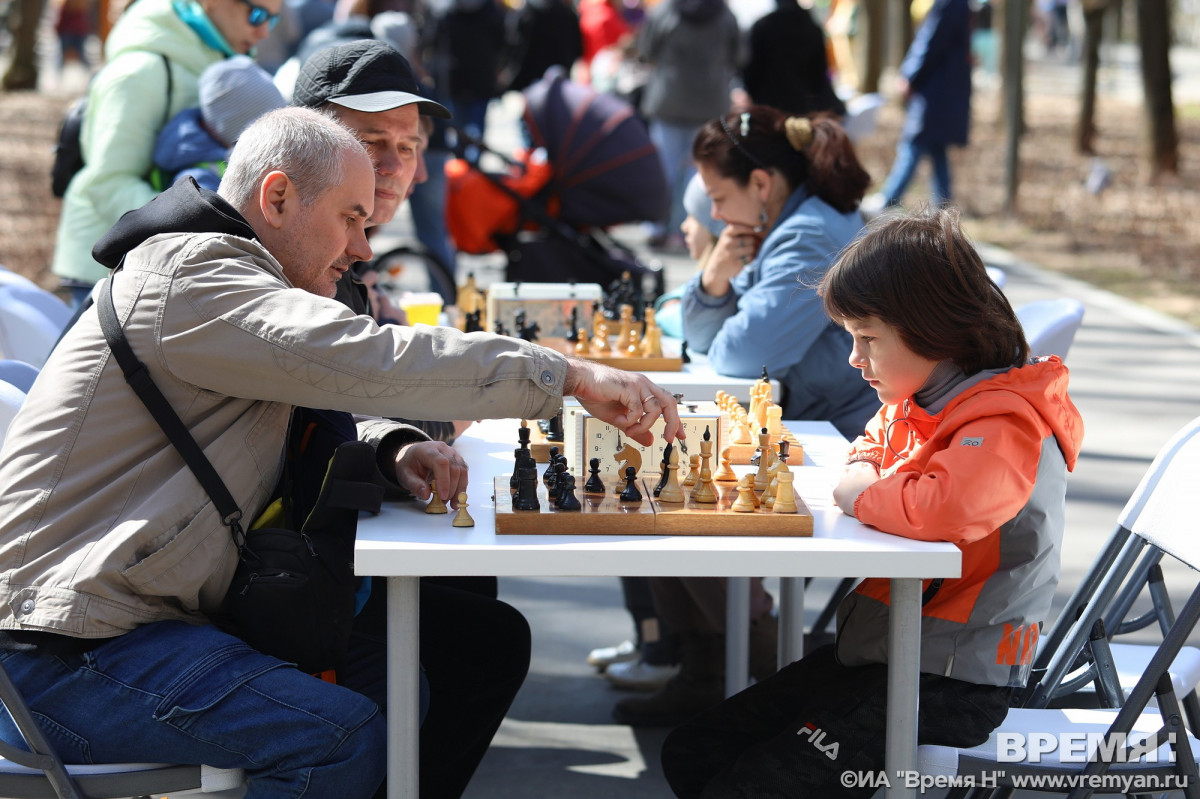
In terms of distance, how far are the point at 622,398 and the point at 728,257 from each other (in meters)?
1.55

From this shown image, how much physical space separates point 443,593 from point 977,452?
1.19 meters

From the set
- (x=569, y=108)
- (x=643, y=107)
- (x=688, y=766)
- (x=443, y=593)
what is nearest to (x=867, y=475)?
(x=688, y=766)

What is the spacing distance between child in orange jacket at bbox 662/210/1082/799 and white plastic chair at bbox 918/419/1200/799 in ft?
0.21

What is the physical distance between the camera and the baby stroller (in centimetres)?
701

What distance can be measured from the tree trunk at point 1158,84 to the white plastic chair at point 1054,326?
10.3 metres

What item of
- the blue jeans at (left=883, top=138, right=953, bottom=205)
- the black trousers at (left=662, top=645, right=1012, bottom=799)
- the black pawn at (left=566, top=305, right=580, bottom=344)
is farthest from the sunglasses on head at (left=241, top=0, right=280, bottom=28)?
the blue jeans at (left=883, top=138, right=953, bottom=205)

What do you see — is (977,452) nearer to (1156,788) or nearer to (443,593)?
(1156,788)

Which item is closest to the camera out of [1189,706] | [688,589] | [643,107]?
[1189,706]

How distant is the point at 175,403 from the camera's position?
2.17m

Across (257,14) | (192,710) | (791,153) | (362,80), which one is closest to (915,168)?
(257,14)

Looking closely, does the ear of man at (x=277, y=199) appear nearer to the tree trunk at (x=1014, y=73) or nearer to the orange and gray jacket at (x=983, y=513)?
the orange and gray jacket at (x=983, y=513)

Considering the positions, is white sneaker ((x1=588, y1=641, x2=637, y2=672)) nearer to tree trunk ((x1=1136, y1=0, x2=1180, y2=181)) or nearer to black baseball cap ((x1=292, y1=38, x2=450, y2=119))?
black baseball cap ((x1=292, y1=38, x2=450, y2=119))

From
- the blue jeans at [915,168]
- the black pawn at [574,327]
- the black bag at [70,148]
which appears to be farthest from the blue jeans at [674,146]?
the black pawn at [574,327]

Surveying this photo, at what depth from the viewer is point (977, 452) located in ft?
7.41
